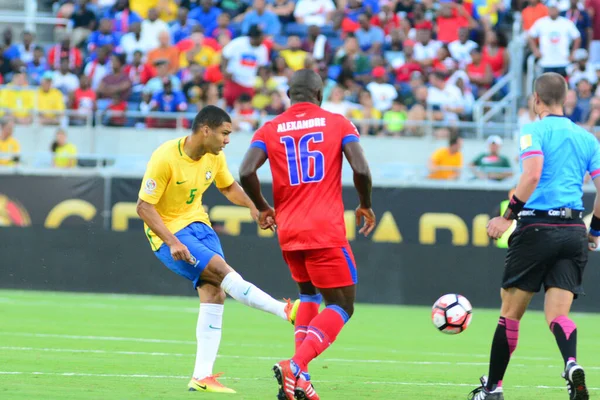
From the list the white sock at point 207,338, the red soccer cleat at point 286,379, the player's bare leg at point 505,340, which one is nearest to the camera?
the red soccer cleat at point 286,379

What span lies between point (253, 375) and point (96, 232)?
9900mm

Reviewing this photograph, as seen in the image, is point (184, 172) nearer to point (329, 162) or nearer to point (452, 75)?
point (329, 162)

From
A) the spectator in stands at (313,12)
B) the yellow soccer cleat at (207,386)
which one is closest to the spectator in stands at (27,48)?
the spectator in stands at (313,12)

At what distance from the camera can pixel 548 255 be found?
309 inches

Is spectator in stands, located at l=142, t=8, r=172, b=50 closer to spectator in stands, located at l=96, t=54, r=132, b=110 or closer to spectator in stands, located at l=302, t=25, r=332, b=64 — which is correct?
spectator in stands, located at l=96, t=54, r=132, b=110

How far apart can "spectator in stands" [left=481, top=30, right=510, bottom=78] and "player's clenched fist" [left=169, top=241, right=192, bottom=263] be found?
15562 mm

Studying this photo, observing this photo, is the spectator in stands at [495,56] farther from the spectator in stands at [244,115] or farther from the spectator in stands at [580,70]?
the spectator in stands at [244,115]

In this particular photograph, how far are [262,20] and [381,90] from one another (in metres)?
3.30

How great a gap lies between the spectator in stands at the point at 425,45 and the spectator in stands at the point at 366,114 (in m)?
2.02

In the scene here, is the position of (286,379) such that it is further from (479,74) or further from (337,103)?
(479,74)

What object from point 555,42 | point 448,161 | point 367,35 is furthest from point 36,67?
point 555,42

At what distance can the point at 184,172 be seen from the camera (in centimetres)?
883

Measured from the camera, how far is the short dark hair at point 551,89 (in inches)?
312

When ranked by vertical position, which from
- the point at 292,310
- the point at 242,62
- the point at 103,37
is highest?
the point at 103,37
